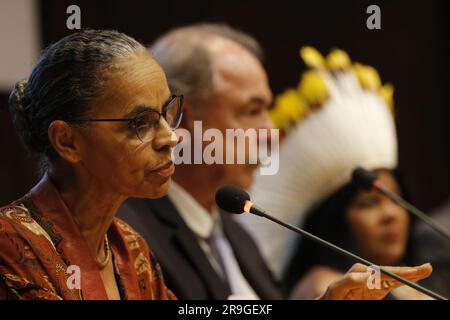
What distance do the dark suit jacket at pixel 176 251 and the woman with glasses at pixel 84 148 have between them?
0.24 meters

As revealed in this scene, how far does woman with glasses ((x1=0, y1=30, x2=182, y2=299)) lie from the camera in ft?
4.25

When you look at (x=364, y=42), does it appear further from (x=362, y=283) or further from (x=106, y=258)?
(x=106, y=258)

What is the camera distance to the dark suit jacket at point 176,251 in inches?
65.7

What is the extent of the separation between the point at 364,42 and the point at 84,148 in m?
2.17

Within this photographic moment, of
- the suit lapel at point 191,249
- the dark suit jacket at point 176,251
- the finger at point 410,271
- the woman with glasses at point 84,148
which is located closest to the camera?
the woman with glasses at point 84,148

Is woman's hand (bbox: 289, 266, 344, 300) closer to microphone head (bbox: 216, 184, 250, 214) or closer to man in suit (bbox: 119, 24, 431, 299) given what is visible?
man in suit (bbox: 119, 24, 431, 299)

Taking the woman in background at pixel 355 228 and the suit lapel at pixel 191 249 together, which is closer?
the suit lapel at pixel 191 249

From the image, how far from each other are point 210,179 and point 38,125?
70 centimetres

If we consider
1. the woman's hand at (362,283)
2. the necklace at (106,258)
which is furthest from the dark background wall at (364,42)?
the woman's hand at (362,283)

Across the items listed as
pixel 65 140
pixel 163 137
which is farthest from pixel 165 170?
pixel 65 140

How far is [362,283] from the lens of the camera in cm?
146

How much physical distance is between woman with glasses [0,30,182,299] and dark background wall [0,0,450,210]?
128cm

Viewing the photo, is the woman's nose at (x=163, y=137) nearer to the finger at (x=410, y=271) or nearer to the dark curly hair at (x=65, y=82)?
the dark curly hair at (x=65, y=82)

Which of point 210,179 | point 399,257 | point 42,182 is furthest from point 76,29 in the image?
point 399,257
